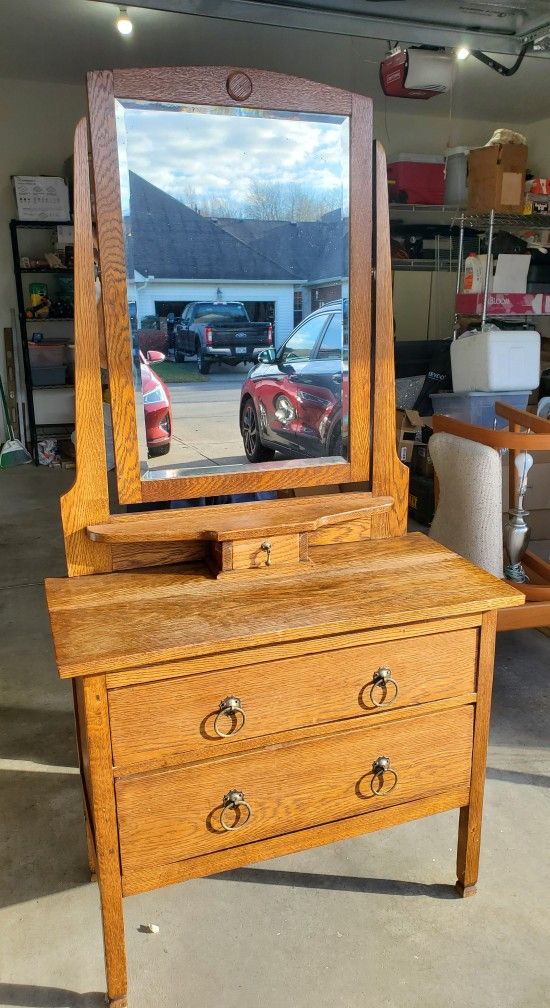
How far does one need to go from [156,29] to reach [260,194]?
3960 mm

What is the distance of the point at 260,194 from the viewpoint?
1.44 m

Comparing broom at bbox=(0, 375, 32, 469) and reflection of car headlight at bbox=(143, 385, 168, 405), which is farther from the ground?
reflection of car headlight at bbox=(143, 385, 168, 405)

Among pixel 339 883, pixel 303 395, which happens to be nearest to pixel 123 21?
pixel 303 395

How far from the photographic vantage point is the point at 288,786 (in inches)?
54.7

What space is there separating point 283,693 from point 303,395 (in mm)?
643

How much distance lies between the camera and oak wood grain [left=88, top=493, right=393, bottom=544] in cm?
142

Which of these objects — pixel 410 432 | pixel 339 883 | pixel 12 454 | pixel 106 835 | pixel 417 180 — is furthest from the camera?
pixel 12 454

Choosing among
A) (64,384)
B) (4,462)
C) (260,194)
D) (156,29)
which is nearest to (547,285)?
(156,29)

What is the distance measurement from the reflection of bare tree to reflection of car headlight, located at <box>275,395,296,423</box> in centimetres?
36

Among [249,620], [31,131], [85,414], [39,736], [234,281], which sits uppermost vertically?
[31,131]

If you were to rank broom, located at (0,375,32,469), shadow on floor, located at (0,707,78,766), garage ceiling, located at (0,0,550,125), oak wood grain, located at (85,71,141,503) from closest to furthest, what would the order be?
oak wood grain, located at (85,71,141,503) < shadow on floor, located at (0,707,78,766) < garage ceiling, located at (0,0,550,125) < broom, located at (0,375,32,469)

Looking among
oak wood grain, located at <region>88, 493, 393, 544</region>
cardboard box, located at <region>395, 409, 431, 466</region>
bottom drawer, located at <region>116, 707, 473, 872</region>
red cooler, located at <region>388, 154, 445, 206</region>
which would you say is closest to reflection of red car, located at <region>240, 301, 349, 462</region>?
oak wood grain, located at <region>88, 493, 393, 544</region>

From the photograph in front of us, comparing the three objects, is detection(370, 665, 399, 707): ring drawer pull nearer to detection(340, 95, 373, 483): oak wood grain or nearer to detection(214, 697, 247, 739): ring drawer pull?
detection(214, 697, 247, 739): ring drawer pull

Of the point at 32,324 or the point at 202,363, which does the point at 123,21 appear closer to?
the point at 32,324
